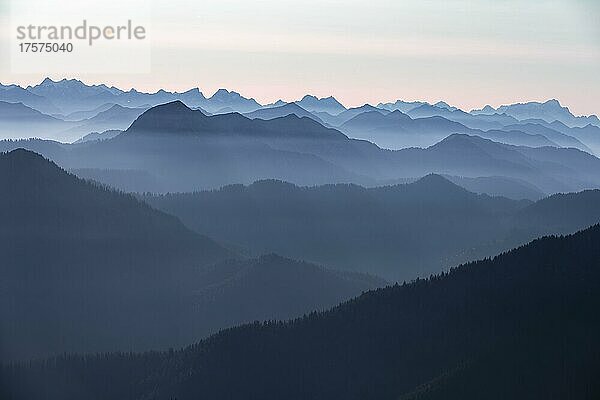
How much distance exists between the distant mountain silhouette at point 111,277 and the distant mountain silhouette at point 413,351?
28.1 meters

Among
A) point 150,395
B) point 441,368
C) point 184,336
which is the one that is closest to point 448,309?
point 441,368

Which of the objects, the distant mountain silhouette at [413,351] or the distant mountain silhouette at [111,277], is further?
the distant mountain silhouette at [111,277]

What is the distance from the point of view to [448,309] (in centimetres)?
10119

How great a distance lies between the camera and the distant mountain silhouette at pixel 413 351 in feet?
274

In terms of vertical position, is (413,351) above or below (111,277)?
below

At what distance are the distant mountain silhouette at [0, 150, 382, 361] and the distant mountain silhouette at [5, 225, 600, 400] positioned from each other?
28.1m

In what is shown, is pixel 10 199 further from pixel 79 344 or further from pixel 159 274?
pixel 79 344

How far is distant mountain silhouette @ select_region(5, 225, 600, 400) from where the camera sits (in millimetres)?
83438

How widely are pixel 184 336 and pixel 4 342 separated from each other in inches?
1137

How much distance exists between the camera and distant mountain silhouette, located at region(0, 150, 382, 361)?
14112 centimetres

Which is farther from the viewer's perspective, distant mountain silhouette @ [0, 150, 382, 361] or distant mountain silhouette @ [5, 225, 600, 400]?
distant mountain silhouette @ [0, 150, 382, 361]

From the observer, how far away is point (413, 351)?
Result: 95938 millimetres

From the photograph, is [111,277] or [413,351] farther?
[111,277]

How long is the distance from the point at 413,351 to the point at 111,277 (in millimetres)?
84825
